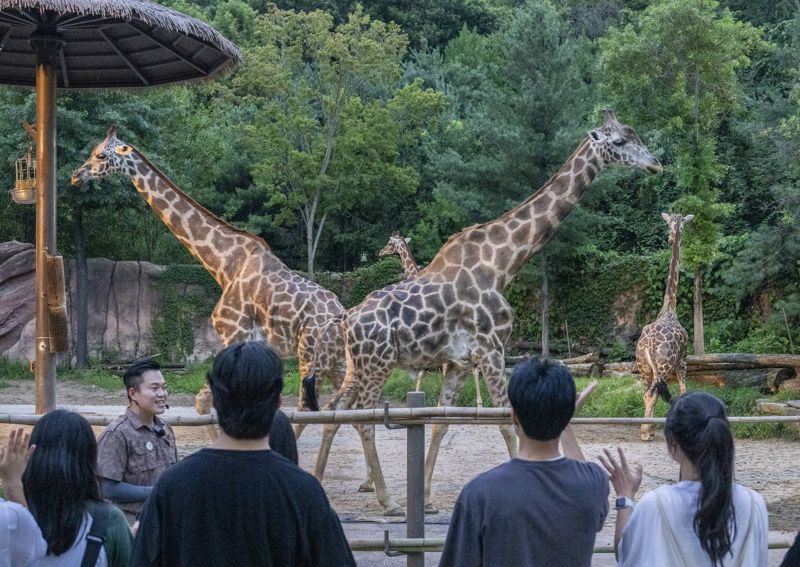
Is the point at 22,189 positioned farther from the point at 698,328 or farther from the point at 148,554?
the point at 698,328

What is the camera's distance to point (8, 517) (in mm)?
3020

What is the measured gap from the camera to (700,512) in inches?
121

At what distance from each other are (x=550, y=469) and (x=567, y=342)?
65.4ft

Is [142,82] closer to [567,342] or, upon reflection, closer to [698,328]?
[698,328]

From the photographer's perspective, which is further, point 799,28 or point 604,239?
point 604,239

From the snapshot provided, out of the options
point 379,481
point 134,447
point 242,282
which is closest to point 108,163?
point 242,282

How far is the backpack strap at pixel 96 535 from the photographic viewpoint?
315cm

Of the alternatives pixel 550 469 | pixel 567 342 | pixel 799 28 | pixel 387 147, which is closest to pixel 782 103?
pixel 799 28

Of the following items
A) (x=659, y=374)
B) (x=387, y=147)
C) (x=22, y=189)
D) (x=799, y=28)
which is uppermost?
(x=799, y=28)

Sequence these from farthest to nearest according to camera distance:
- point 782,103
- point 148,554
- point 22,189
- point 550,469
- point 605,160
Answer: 1. point 782,103
2. point 605,160
3. point 22,189
4. point 550,469
5. point 148,554

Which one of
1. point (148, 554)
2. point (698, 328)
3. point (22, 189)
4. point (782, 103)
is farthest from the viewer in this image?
point (782, 103)

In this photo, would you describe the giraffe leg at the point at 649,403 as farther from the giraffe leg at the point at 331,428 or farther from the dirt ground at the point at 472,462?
the giraffe leg at the point at 331,428

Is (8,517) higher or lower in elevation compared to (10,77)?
lower

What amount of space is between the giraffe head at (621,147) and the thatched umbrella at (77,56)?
3155 mm
